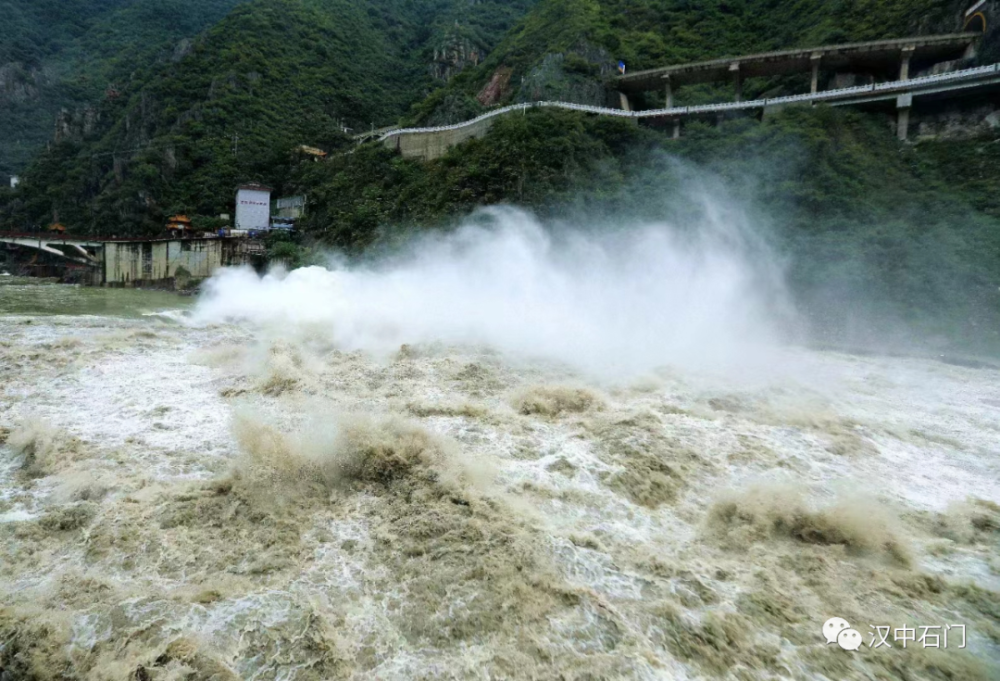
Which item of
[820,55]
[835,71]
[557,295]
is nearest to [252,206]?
[557,295]

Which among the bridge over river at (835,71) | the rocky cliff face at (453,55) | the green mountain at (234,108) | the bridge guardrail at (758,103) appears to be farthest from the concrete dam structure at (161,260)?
the rocky cliff face at (453,55)

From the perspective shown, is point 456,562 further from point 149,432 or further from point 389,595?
point 149,432

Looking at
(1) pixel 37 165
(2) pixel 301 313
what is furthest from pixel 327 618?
(1) pixel 37 165

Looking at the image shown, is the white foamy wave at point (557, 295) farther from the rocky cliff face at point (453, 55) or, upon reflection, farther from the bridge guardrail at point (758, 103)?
the rocky cliff face at point (453, 55)

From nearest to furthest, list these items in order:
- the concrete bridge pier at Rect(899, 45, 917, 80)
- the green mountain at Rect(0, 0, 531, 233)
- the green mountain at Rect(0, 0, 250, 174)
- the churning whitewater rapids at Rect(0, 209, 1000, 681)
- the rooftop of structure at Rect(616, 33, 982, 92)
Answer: the churning whitewater rapids at Rect(0, 209, 1000, 681), the rooftop of structure at Rect(616, 33, 982, 92), the concrete bridge pier at Rect(899, 45, 917, 80), the green mountain at Rect(0, 0, 531, 233), the green mountain at Rect(0, 0, 250, 174)

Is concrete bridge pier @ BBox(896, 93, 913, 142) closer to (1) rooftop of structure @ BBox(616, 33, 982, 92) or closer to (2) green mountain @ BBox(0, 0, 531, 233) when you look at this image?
(1) rooftop of structure @ BBox(616, 33, 982, 92)

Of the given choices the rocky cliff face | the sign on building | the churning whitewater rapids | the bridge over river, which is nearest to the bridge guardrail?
the bridge over river
